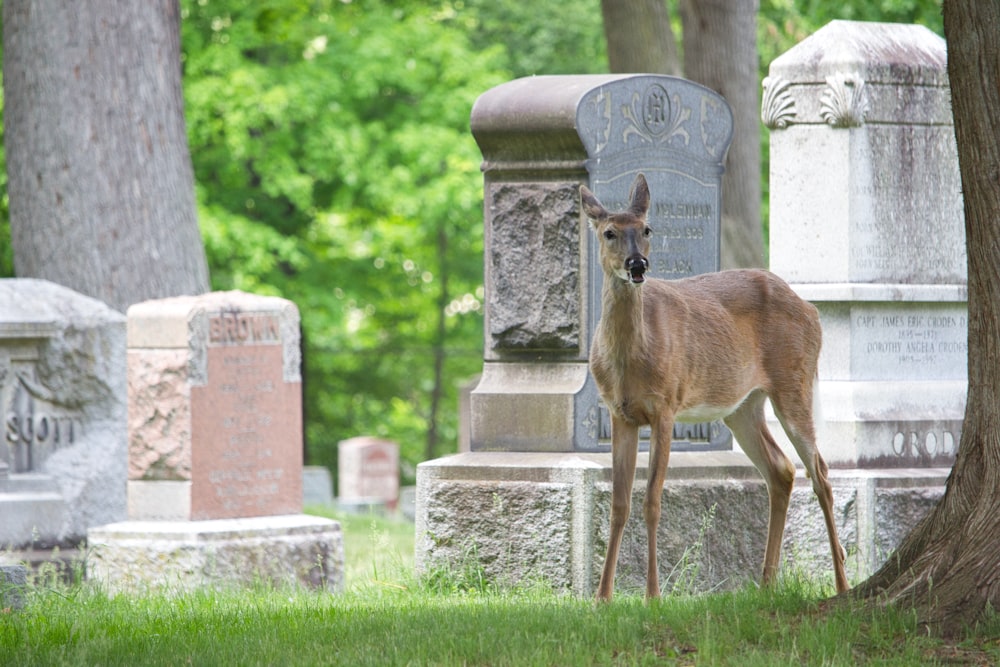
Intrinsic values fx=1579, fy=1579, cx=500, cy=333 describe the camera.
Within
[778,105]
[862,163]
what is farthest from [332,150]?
[862,163]

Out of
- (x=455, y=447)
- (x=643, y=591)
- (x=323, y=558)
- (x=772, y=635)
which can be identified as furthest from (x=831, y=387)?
(x=455, y=447)

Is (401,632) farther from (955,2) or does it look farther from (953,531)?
(955,2)

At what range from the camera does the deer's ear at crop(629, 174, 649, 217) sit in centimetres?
705

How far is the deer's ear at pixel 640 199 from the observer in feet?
23.1

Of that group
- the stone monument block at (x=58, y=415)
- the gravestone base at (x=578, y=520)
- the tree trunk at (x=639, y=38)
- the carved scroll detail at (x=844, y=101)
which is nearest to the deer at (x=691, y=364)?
the gravestone base at (x=578, y=520)

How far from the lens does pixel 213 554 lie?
1013 centimetres

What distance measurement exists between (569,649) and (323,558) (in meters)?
5.04

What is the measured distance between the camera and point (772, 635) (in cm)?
603

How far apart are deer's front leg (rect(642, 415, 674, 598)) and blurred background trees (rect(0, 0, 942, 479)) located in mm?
13126

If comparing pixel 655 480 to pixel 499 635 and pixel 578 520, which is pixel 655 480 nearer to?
pixel 578 520

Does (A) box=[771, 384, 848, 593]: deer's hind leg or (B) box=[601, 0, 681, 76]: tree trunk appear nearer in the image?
(A) box=[771, 384, 848, 593]: deer's hind leg

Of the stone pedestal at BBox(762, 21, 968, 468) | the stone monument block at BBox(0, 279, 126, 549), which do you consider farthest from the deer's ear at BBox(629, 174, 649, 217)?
the stone monument block at BBox(0, 279, 126, 549)

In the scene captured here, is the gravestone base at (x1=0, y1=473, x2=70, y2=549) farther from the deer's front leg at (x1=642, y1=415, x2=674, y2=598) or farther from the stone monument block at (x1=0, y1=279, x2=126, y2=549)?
the deer's front leg at (x1=642, y1=415, x2=674, y2=598)

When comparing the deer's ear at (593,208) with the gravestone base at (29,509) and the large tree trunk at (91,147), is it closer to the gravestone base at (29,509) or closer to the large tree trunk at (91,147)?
the gravestone base at (29,509)
